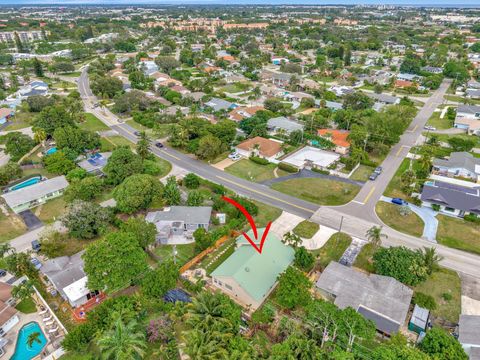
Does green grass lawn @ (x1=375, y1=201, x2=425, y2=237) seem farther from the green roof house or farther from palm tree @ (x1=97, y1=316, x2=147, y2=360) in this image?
palm tree @ (x1=97, y1=316, x2=147, y2=360)

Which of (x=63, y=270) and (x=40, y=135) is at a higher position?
(x=40, y=135)

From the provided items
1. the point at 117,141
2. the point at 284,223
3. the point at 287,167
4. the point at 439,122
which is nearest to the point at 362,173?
the point at 287,167

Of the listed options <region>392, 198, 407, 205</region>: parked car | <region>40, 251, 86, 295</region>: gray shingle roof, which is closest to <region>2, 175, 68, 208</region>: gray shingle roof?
<region>40, 251, 86, 295</region>: gray shingle roof

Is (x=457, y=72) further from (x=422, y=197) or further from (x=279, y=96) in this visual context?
(x=422, y=197)

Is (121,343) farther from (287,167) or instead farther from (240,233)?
(287,167)

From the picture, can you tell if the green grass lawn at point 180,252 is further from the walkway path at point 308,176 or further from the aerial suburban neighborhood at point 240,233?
the walkway path at point 308,176

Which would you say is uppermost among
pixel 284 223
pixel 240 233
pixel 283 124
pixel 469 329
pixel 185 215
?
pixel 469 329

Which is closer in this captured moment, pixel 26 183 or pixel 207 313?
pixel 207 313

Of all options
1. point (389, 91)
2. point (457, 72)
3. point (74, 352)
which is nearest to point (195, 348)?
point (74, 352)

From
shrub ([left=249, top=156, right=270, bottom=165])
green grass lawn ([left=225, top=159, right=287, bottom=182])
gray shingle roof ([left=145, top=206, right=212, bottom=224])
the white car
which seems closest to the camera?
gray shingle roof ([left=145, top=206, right=212, bottom=224])
